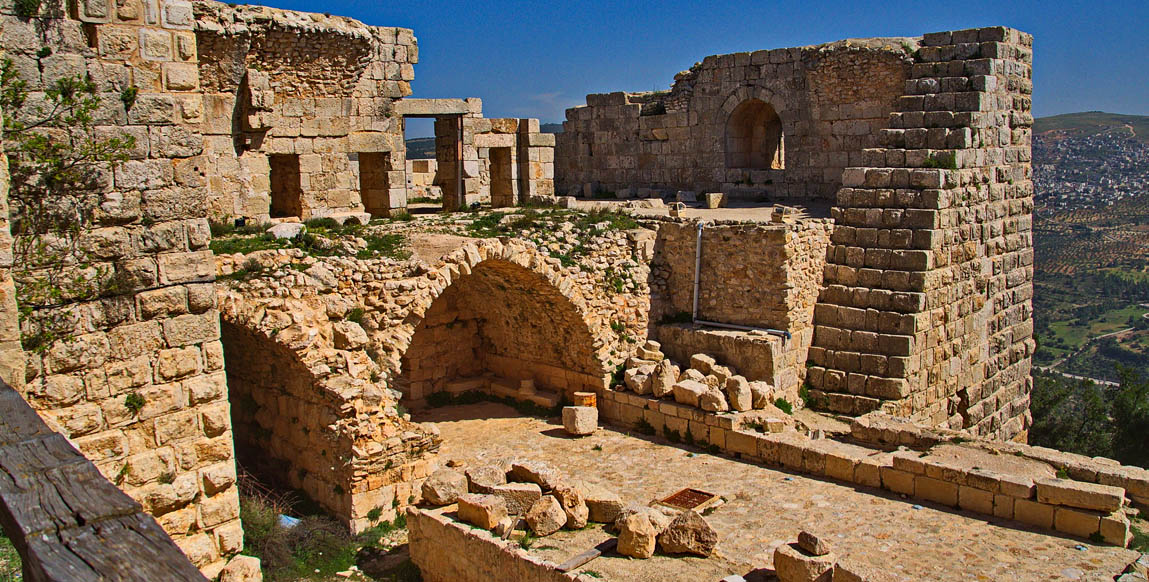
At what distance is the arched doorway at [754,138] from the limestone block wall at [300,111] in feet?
19.6

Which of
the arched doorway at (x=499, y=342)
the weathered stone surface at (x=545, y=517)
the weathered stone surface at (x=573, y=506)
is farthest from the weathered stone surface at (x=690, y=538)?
the arched doorway at (x=499, y=342)

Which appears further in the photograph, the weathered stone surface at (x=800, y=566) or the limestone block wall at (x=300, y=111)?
the limestone block wall at (x=300, y=111)

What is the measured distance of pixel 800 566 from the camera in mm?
7469

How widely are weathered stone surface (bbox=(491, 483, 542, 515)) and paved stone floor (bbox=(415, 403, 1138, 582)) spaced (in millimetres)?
484

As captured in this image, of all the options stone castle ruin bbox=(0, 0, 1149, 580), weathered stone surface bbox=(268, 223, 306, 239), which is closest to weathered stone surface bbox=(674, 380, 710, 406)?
stone castle ruin bbox=(0, 0, 1149, 580)

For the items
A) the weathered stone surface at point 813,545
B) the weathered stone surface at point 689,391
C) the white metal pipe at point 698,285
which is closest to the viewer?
the weathered stone surface at point 813,545

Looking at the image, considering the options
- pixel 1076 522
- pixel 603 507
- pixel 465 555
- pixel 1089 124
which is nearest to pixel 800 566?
pixel 603 507

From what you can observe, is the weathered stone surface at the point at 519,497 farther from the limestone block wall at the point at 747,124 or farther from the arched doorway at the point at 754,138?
the arched doorway at the point at 754,138

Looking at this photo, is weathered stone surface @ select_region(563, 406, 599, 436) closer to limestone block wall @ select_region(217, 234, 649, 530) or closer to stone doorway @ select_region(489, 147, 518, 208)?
limestone block wall @ select_region(217, 234, 649, 530)

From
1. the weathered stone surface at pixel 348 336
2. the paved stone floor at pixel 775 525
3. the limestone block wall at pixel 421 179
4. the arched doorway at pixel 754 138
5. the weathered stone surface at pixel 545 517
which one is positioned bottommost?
the paved stone floor at pixel 775 525

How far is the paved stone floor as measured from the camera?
26.4ft

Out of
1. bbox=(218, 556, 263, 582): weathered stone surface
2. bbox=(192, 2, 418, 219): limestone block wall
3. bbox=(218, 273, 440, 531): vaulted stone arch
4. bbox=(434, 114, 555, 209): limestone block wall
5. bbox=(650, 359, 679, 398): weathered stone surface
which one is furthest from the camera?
bbox=(434, 114, 555, 209): limestone block wall

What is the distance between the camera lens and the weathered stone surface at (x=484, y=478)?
912 cm

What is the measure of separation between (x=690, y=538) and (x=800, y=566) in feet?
3.58
